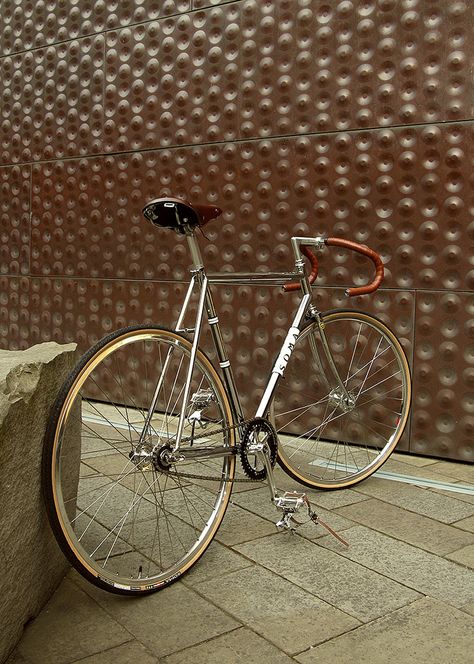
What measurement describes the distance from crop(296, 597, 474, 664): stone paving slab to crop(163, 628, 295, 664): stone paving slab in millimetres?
81

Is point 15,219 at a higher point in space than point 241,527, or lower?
higher

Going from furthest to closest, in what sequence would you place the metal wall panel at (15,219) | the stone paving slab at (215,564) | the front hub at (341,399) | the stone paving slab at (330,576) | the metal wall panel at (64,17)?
the metal wall panel at (15,219) → the metal wall panel at (64,17) → the front hub at (341,399) → the stone paving slab at (215,564) → the stone paving slab at (330,576)

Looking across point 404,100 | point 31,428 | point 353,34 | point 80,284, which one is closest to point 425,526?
point 31,428

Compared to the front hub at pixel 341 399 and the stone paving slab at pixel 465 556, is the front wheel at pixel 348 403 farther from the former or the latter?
the stone paving slab at pixel 465 556

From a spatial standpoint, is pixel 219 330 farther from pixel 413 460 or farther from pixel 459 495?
pixel 413 460

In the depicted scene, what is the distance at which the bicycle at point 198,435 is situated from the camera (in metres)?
2.35

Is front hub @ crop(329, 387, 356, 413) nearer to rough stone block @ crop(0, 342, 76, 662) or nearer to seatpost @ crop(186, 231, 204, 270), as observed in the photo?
seatpost @ crop(186, 231, 204, 270)

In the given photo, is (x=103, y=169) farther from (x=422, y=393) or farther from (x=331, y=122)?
(x=422, y=393)

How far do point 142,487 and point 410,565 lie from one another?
120 centimetres

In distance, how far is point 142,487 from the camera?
3.21m

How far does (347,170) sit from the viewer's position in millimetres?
3906

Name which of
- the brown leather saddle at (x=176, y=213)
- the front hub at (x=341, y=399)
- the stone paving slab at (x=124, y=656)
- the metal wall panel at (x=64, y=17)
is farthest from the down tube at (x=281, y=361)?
the metal wall panel at (x=64, y=17)

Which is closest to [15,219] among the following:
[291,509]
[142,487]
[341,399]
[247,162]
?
[247,162]

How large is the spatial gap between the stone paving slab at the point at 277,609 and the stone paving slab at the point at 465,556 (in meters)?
0.61
